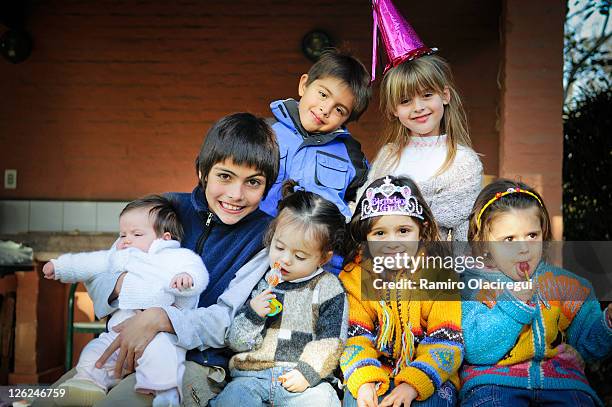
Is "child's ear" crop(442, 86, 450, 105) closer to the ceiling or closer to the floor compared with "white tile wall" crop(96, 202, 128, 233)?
closer to the ceiling

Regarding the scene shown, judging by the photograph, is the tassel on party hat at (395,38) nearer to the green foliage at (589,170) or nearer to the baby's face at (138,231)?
the baby's face at (138,231)

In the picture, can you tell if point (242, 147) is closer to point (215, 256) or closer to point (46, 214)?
point (215, 256)

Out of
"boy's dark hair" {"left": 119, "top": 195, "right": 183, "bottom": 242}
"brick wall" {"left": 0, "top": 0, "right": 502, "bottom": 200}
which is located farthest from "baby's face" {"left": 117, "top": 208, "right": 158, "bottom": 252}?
"brick wall" {"left": 0, "top": 0, "right": 502, "bottom": 200}

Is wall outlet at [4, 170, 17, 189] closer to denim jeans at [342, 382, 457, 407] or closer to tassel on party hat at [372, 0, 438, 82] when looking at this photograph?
tassel on party hat at [372, 0, 438, 82]

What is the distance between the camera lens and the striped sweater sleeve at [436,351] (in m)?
2.07

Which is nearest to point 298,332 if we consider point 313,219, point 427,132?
point 313,219

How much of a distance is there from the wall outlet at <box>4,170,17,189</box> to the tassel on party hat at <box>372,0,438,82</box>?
3673 mm

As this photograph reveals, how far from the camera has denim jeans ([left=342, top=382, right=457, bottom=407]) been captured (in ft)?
6.79

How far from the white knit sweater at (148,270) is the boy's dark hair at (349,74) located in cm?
90

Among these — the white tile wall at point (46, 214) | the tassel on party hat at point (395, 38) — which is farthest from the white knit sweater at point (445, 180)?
the white tile wall at point (46, 214)

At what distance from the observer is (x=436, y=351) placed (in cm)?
212

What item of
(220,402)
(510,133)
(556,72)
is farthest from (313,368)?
(556,72)

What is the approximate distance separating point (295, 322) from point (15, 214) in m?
3.80

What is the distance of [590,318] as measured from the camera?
216 cm
